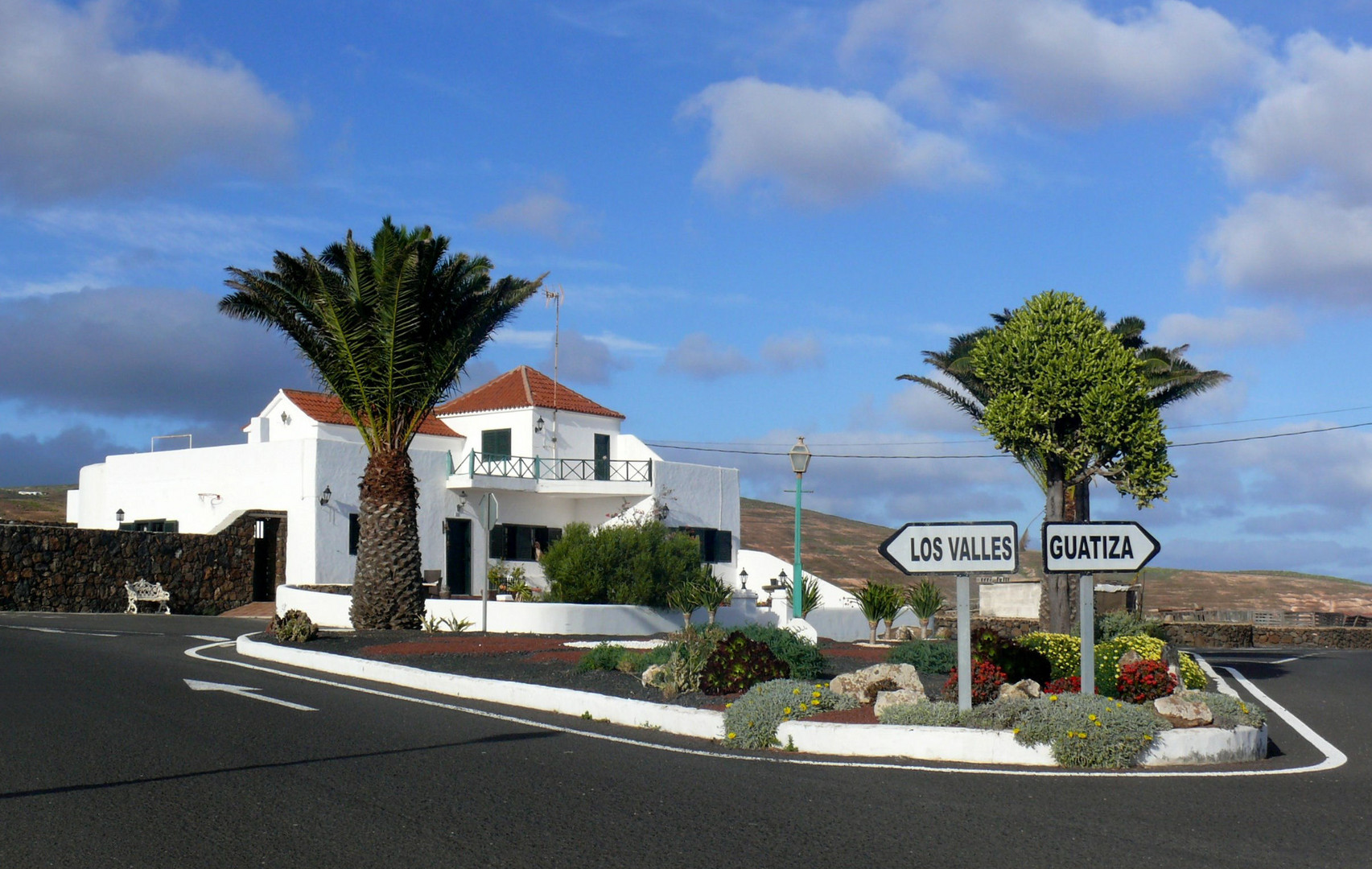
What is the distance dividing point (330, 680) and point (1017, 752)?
362 inches

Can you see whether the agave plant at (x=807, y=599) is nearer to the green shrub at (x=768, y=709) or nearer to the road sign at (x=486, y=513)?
the road sign at (x=486, y=513)

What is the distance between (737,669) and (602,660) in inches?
112

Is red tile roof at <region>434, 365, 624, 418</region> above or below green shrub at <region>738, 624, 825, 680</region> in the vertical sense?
above

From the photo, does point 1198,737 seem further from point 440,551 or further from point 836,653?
point 440,551

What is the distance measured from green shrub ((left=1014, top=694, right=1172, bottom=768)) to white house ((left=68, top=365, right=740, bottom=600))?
25.0 meters

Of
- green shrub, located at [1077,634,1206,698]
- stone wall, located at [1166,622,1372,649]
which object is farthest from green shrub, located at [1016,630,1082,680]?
stone wall, located at [1166,622,1372,649]

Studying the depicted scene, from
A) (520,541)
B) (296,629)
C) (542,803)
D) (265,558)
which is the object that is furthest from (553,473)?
(542,803)

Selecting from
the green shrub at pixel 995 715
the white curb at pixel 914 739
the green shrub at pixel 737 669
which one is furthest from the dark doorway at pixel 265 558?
the green shrub at pixel 995 715

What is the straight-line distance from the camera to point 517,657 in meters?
17.6

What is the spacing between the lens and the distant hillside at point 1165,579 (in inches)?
2389

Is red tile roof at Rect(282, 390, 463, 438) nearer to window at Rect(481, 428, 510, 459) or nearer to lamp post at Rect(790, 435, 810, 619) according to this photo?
window at Rect(481, 428, 510, 459)

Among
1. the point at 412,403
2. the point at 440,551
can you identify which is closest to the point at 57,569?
the point at 440,551

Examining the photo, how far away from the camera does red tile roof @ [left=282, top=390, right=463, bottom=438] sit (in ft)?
123

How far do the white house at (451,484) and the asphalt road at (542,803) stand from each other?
20.9 m
